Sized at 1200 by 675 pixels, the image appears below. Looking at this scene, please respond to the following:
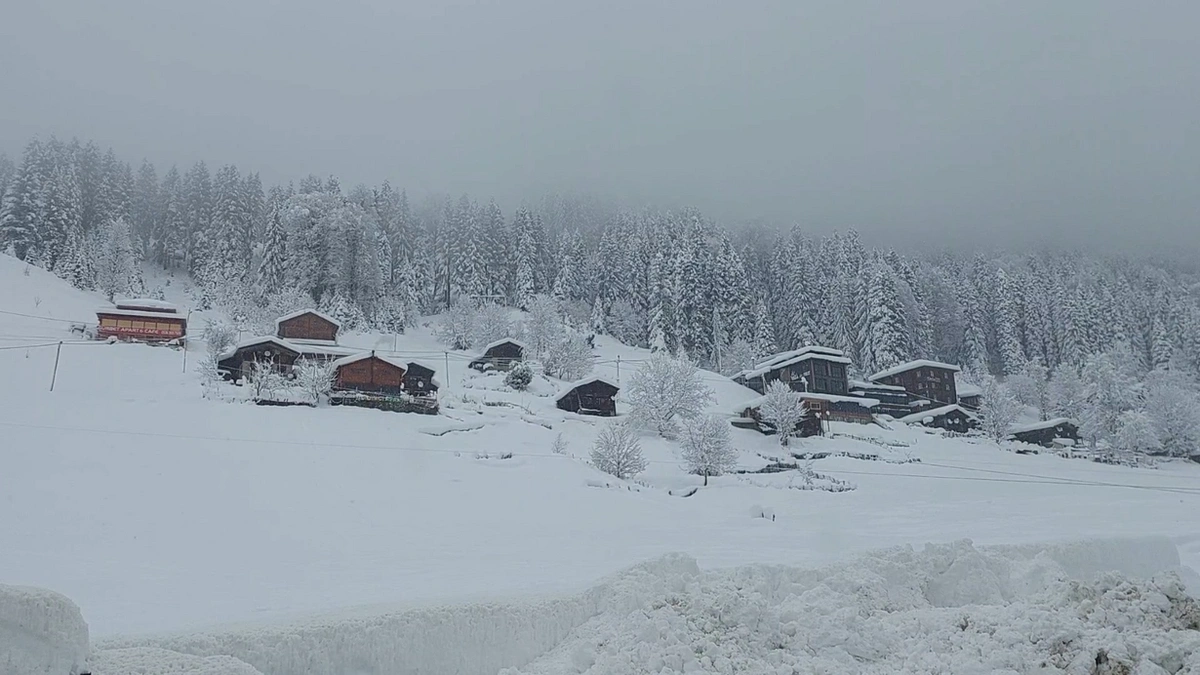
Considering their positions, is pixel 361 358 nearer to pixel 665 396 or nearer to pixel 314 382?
pixel 314 382

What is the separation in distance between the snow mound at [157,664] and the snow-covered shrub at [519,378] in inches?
1680

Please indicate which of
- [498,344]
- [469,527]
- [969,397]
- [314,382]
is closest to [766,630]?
[469,527]

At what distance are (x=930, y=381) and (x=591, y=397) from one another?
35.7m

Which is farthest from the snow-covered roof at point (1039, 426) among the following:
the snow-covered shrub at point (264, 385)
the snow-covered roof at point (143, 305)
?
the snow-covered roof at point (143, 305)

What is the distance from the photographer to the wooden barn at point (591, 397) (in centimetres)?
4584

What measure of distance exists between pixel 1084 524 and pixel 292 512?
21831 mm

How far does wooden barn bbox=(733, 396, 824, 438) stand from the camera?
4544 cm

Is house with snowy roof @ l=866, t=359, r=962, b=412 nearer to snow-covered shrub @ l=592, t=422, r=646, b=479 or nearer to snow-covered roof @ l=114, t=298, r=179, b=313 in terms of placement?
snow-covered shrub @ l=592, t=422, r=646, b=479

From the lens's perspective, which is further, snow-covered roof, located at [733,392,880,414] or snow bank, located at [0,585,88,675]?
snow-covered roof, located at [733,392,880,414]

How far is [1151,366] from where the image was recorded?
85562mm

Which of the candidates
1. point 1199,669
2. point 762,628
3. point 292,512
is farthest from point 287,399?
point 1199,669

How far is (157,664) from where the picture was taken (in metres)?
4.98

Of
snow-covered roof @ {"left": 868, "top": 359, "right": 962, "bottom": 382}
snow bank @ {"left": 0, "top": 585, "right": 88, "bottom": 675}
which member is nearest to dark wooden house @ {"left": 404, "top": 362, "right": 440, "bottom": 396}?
snow bank @ {"left": 0, "top": 585, "right": 88, "bottom": 675}

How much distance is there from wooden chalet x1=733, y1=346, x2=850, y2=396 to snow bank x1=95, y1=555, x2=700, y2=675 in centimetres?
5185
